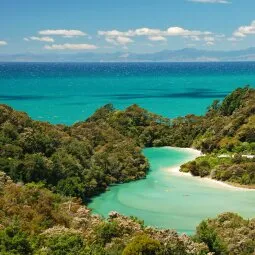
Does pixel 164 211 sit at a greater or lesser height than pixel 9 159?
lesser

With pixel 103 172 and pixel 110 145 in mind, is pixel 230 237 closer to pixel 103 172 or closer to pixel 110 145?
pixel 103 172

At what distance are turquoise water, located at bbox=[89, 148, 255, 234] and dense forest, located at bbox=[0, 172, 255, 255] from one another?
508 cm

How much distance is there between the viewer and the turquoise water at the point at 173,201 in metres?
33.2

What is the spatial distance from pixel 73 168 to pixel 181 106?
222 feet

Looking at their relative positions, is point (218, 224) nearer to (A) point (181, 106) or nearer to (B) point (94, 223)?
(B) point (94, 223)

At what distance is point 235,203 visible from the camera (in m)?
36.2

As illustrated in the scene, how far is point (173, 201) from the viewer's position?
121 feet

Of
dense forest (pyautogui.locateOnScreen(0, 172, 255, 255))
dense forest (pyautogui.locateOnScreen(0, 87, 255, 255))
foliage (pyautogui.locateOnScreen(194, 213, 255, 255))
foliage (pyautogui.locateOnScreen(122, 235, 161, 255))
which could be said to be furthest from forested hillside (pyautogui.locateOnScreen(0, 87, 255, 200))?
foliage (pyautogui.locateOnScreen(122, 235, 161, 255))

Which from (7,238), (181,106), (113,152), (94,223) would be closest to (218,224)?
(94,223)

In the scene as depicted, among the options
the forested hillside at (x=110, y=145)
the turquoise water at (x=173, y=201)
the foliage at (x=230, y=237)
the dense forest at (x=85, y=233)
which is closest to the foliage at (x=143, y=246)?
the dense forest at (x=85, y=233)

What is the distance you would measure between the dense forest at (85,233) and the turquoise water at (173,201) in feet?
16.7

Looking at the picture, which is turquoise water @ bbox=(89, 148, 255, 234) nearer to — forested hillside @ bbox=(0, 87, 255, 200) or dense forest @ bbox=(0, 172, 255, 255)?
forested hillside @ bbox=(0, 87, 255, 200)

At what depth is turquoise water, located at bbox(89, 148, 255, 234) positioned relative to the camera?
3322cm

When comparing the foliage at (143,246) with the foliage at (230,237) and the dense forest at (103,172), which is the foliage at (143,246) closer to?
the dense forest at (103,172)
